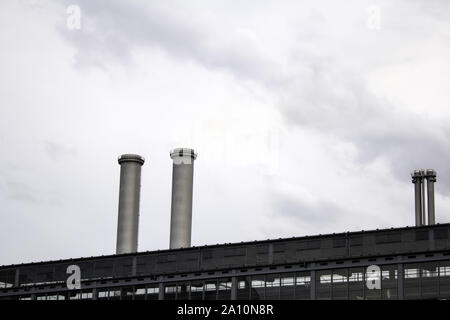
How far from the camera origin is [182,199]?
90.5 m

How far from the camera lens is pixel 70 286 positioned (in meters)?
73.8

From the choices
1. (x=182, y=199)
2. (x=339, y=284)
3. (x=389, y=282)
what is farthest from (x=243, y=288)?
(x=182, y=199)

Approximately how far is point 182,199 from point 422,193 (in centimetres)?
2974

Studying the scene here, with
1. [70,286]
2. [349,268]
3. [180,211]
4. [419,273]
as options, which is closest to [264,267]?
[349,268]

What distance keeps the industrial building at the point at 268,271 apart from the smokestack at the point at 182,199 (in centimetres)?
1551

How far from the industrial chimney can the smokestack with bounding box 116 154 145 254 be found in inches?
1308

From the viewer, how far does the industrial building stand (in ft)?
190

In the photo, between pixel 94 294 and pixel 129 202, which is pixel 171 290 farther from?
pixel 129 202

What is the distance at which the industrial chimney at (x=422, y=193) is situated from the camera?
310 ft

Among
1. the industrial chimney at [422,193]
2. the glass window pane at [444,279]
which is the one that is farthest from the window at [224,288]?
the industrial chimney at [422,193]

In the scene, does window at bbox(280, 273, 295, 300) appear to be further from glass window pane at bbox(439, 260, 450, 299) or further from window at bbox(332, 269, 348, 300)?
glass window pane at bbox(439, 260, 450, 299)

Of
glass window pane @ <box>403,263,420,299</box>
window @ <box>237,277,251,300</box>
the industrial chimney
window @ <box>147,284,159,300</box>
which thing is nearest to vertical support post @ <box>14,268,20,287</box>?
window @ <box>147,284,159,300</box>
